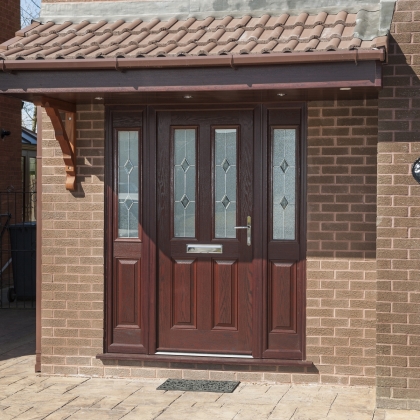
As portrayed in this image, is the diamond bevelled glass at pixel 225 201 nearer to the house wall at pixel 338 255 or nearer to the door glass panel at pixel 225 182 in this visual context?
the door glass panel at pixel 225 182

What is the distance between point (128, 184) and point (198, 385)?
6.38 ft

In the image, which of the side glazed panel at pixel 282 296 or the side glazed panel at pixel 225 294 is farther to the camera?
the side glazed panel at pixel 225 294

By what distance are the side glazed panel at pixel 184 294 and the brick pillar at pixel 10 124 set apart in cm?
704

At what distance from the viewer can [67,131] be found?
8031 millimetres

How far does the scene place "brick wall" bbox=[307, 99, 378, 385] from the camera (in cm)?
755

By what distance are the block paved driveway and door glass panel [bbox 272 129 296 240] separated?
55.4 inches

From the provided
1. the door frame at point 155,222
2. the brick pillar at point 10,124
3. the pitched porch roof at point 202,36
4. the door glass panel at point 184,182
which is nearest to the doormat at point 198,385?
the door frame at point 155,222

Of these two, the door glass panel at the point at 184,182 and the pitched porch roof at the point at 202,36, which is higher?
the pitched porch roof at the point at 202,36

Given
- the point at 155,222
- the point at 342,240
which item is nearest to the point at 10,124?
the point at 155,222

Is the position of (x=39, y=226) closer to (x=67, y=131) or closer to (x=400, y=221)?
(x=67, y=131)

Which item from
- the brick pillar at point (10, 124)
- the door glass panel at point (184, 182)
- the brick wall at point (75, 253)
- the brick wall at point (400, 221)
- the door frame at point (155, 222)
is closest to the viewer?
the brick wall at point (400, 221)

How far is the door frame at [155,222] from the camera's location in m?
7.72

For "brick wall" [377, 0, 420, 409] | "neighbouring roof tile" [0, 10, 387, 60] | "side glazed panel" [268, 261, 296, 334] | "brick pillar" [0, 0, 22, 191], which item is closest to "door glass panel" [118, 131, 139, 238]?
"neighbouring roof tile" [0, 10, 387, 60]

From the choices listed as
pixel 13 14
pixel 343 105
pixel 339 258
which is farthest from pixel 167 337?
pixel 13 14
